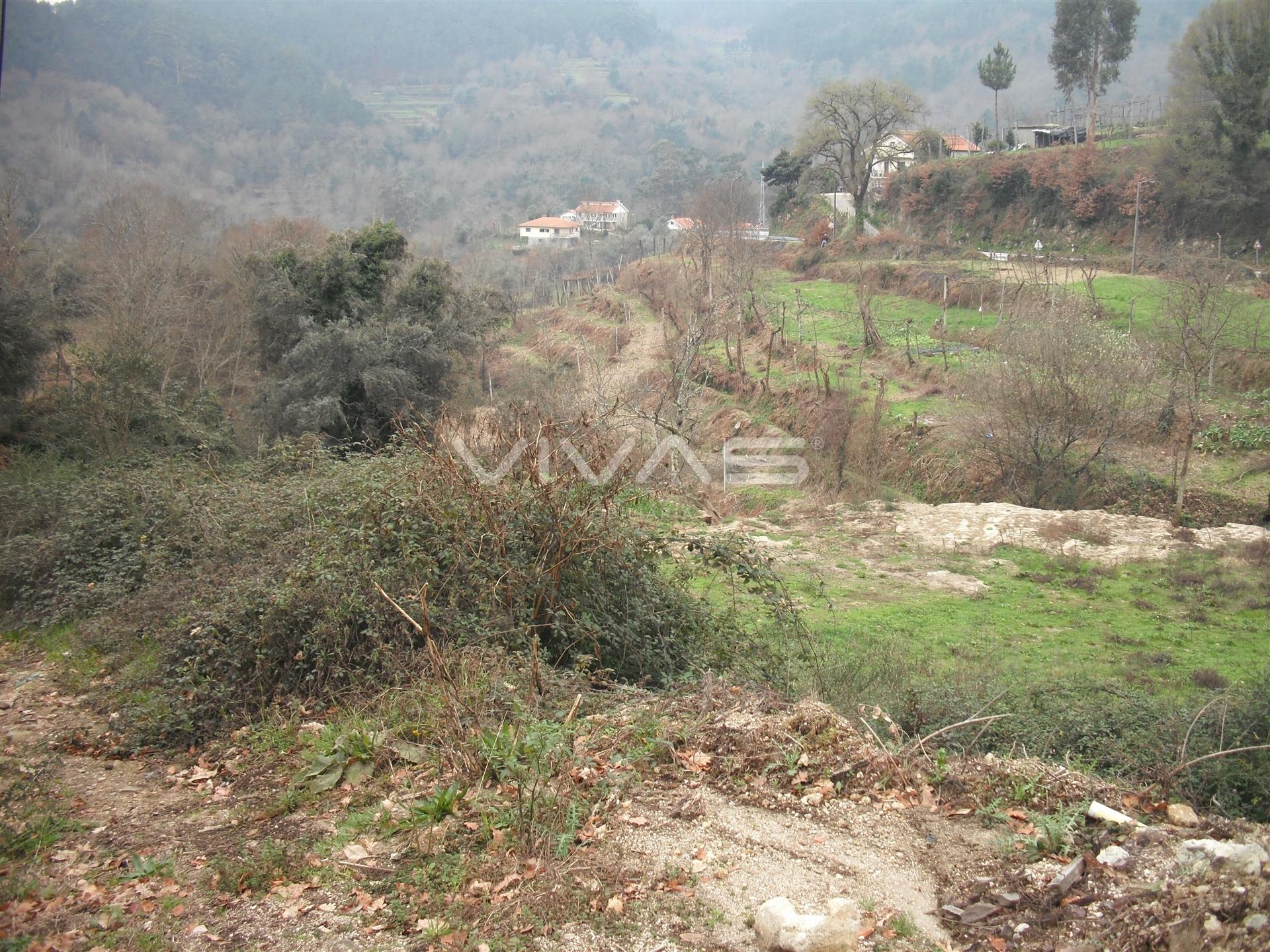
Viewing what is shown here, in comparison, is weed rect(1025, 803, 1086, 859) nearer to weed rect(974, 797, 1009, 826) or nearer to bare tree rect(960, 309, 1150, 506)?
weed rect(974, 797, 1009, 826)

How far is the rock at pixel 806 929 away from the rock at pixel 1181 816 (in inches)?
78.9

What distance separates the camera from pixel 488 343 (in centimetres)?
2780

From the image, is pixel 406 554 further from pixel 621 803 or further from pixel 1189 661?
pixel 1189 661

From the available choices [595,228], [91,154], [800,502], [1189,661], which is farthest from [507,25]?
[1189,661]

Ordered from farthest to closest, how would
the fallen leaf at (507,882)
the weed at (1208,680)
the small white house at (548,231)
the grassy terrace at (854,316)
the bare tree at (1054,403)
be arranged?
the small white house at (548,231)
the grassy terrace at (854,316)
the bare tree at (1054,403)
the weed at (1208,680)
the fallen leaf at (507,882)

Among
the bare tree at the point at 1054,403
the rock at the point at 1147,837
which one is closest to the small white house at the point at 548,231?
the bare tree at the point at 1054,403

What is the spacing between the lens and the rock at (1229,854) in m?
3.38

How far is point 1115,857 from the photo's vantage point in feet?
12.0

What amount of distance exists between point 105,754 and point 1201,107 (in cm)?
3450

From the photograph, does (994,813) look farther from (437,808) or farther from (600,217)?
(600,217)

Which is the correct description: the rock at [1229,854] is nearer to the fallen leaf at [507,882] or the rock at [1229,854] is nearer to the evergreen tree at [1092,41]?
the fallen leaf at [507,882]

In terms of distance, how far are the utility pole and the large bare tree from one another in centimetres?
1248

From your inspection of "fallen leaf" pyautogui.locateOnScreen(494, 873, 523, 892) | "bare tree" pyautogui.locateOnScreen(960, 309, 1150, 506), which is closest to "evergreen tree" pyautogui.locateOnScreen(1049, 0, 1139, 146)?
"bare tree" pyautogui.locateOnScreen(960, 309, 1150, 506)

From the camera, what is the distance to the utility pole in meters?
28.5
